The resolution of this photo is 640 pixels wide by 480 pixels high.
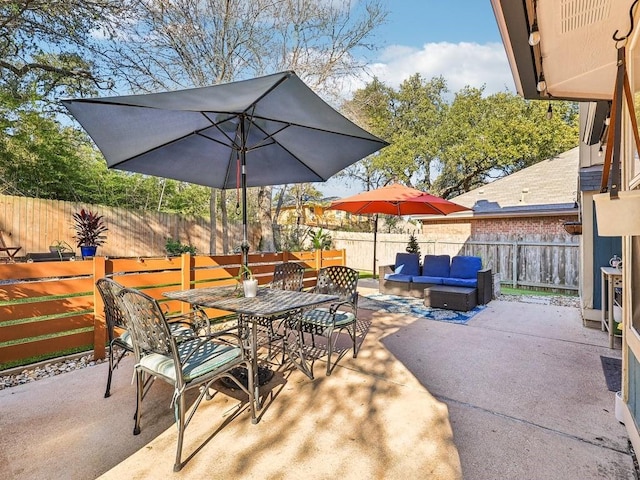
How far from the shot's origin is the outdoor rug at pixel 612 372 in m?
3.13

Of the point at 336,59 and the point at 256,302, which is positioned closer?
the point at 256,302

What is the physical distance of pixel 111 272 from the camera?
13.1 feet

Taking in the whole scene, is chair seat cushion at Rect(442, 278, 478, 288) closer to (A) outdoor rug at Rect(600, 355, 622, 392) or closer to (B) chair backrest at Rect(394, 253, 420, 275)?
(B) chair backrest at Rect(394, 253, 420, 275)

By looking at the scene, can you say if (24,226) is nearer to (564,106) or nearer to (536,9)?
(536,9)

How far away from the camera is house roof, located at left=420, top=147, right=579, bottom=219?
32.4 feet

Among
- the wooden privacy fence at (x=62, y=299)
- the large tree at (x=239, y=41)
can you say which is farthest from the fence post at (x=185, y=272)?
the large tree at (x=239, y=41)

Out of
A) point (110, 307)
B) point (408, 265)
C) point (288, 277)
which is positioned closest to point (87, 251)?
point (110, 307)

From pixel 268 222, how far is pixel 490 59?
12438 millimetres

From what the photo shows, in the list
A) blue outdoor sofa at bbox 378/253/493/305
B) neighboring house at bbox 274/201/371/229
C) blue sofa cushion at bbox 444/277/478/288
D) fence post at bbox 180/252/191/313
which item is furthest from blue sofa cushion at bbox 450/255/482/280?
neighboring house at bbox 274/201/371/229

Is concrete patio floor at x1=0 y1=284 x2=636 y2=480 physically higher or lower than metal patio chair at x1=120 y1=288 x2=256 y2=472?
lower

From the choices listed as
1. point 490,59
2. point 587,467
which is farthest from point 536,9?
point 490,59

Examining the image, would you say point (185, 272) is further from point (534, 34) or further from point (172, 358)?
point (534, 34)

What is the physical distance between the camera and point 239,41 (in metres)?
9.41

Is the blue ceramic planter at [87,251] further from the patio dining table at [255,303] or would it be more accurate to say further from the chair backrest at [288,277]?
the chair backrest at [288,277]
